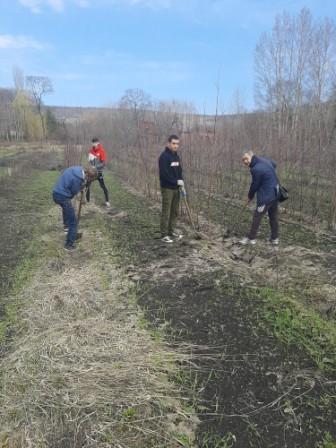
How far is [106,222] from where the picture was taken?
7.46m

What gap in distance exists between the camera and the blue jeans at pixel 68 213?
5.39 m

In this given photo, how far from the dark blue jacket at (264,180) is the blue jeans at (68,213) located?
9.48ft

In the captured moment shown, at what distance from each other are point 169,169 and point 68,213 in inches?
68.8

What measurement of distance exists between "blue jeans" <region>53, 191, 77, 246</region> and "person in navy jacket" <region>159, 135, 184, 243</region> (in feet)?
4.84

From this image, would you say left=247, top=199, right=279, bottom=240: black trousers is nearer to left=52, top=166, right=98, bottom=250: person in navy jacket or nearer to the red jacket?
left=52, top=166, right=98, bottom=250: person in navy jacket

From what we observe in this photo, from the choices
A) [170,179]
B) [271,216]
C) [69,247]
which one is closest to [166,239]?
[170,179]

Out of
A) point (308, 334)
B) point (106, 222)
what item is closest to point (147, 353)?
point (308, 334)

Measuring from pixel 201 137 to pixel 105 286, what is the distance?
15.5 feet

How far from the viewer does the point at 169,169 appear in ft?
18.4

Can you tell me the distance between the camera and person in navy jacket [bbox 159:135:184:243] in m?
5.57

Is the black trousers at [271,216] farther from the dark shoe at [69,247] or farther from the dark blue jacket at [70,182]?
the dark shoe at [69,247]

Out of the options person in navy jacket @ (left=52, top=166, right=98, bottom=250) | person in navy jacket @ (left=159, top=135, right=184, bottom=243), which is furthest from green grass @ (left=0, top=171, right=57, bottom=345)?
person in navy jacket @ (left=159, top=135, right=184, bottom=243)

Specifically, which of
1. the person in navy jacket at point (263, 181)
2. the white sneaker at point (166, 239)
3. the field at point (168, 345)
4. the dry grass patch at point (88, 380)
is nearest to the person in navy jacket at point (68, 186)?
the field at point (168, 345)

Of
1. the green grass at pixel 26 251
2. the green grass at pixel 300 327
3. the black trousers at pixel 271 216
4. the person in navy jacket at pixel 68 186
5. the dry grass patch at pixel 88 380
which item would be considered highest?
the person in navy jacket at pixel 68 186
